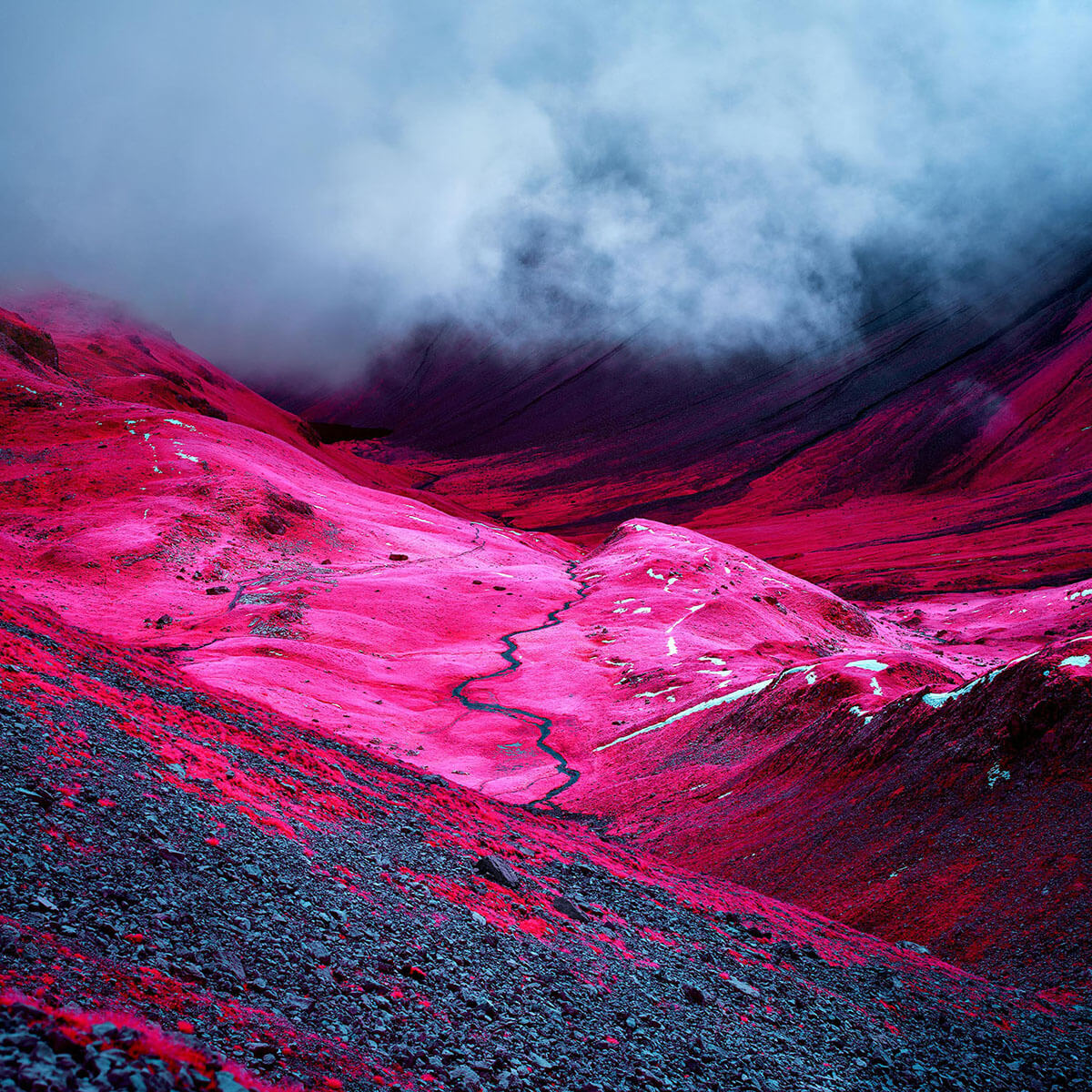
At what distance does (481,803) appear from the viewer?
10258 mm

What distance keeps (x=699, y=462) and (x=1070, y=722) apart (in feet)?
333

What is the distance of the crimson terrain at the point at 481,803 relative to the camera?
4520 millimetres

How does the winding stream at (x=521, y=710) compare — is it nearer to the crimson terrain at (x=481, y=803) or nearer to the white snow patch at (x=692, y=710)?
the crimson terrain at (x=481, y=803)

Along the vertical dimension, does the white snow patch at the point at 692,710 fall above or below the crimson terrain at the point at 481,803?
below

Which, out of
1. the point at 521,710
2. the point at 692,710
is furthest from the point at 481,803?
the point at 521,710

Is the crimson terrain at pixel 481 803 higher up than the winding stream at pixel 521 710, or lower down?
higher up

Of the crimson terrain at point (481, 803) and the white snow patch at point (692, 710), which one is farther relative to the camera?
the white snow patch at point (692, 710)

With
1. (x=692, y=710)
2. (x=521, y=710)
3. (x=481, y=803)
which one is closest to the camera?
(x=481, y=803)

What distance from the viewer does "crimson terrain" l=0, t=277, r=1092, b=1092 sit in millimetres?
4520

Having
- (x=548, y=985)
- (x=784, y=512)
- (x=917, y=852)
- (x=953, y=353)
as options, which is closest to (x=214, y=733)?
(x=548, y=985)

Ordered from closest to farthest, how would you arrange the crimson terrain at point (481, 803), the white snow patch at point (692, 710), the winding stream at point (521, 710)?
the crimson terrain at point (481, 803)
the winding stream at point (521, 710)
the white snow patch at point (692, 710)

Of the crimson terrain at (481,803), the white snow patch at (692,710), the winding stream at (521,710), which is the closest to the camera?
the crimson terrain at (481,803)

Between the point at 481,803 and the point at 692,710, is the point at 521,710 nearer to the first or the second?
the point at 692,710

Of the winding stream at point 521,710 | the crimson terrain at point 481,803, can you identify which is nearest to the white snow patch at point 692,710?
the crimson terrain at point 481,803
